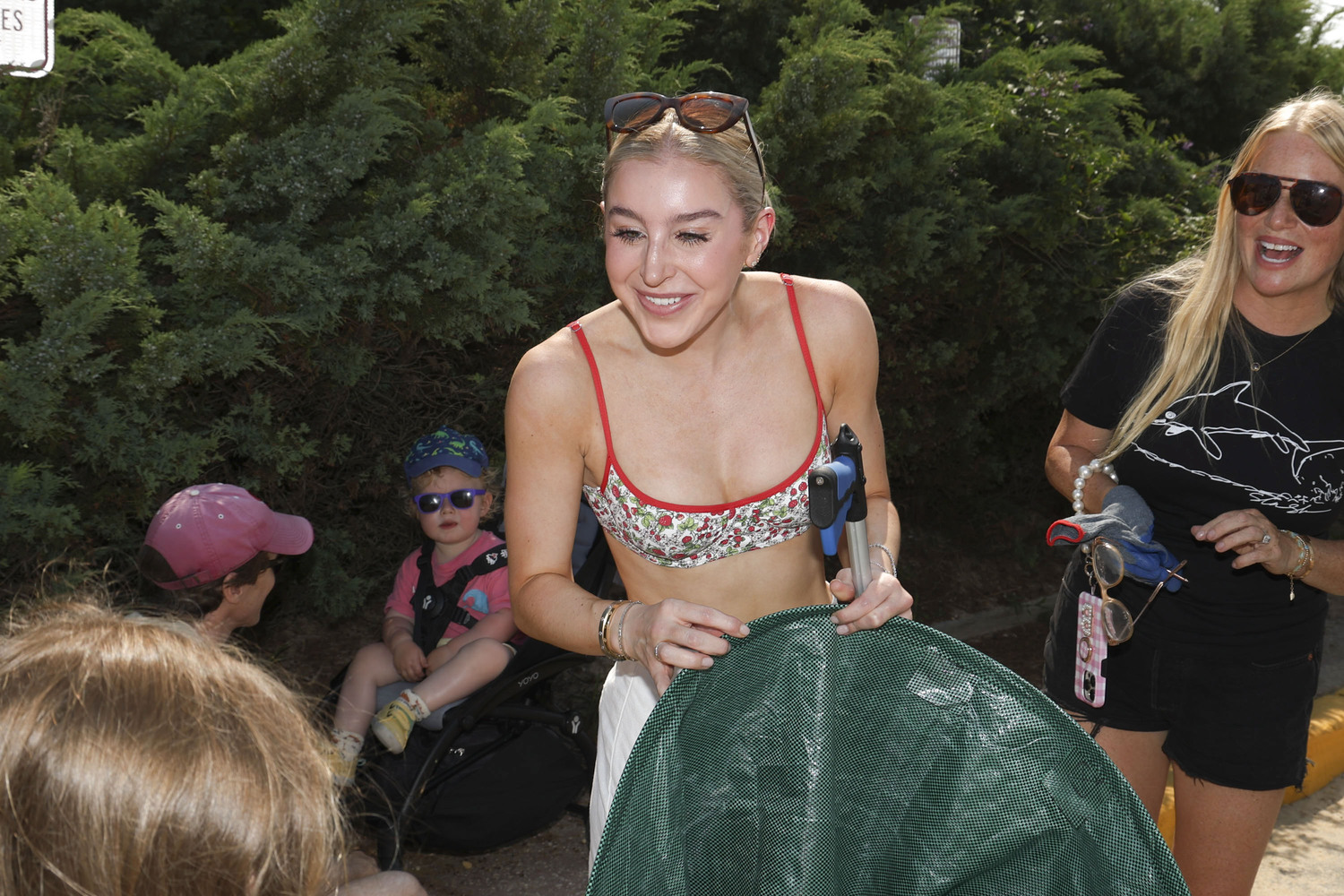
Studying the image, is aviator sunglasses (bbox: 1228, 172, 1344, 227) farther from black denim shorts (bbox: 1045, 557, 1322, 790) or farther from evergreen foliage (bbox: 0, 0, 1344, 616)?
evergreen foliage (bbox: 0, 0, 1344, 616)

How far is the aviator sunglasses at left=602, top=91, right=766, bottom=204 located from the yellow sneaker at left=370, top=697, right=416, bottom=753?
1938mm

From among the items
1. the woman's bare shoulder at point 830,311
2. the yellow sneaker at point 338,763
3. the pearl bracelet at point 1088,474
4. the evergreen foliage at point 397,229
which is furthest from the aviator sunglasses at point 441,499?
the pearl bracelet at point 1088,474

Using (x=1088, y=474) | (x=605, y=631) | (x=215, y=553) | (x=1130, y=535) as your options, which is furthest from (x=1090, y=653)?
(x=215, y=553)

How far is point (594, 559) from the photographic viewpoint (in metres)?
3.54

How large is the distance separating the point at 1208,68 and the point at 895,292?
443 centimetres

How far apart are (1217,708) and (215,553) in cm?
248

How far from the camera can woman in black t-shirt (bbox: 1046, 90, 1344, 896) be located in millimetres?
2316

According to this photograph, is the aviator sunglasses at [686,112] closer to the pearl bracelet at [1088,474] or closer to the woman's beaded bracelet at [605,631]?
the woman's beaded bracelet at [605,631]

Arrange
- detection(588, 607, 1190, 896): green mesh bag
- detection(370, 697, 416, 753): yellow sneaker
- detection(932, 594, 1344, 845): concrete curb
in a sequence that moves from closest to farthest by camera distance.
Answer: detection(588, 607, 1190, 896): green mesh bag
detection(370, 697, 416, 753): yellow sneaker
detection(932, 594, 1344, 845): concrete curb

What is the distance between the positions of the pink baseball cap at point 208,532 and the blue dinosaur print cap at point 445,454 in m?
0.63

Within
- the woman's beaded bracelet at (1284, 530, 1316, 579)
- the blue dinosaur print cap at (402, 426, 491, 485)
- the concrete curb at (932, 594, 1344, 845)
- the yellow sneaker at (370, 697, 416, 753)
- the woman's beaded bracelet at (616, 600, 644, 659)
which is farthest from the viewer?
the concrete curb at (932, 594, 1344, 845)

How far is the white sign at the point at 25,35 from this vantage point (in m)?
2.82

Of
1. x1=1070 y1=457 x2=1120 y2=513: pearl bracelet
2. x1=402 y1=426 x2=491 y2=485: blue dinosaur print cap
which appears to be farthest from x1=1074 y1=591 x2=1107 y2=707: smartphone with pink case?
x1=402 y1=426 x2=491 y2=485: blue dinosaur print cap

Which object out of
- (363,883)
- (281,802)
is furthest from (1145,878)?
(363,883)
